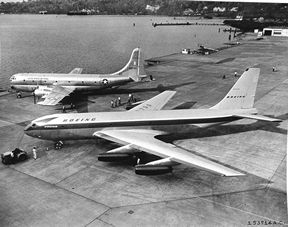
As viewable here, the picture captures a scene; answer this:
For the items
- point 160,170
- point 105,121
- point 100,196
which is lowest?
point 100,196

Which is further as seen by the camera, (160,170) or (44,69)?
(44,69)

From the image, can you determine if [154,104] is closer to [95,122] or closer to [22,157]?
[95,122]

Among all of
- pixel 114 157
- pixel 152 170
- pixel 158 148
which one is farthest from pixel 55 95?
pixel 152 170

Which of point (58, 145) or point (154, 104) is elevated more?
point (154, 104)

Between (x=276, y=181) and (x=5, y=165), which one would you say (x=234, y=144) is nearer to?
(x=276, y=181)

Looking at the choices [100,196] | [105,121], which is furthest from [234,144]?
[100,196]

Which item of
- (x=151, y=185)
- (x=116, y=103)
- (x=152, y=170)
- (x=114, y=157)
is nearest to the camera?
(x=152, y=170)

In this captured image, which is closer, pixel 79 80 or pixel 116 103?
pixel 116 103

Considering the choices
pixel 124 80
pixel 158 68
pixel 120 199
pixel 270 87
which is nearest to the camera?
pixel 120 199
